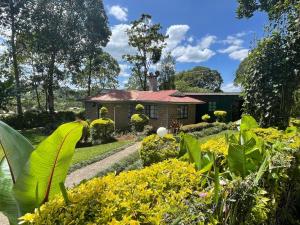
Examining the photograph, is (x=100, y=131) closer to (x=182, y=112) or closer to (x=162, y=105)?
(x=162, y=105)

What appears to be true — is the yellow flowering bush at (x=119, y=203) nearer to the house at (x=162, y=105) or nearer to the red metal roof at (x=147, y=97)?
the red metal roof at (x=147, y=97)

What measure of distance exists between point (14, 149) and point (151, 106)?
2347cm

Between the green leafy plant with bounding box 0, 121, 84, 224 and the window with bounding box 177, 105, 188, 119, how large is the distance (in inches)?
896

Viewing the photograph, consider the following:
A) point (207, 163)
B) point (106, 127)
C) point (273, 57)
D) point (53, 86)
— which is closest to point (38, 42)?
point (53, 86)

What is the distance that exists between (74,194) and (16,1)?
32615 mm

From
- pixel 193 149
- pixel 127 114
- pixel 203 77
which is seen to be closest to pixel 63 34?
pixel 127 114

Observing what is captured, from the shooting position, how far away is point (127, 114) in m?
27.5

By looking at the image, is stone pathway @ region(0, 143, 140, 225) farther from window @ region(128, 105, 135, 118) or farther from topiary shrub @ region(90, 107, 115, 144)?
window @ region(128, 105, 135, 118)

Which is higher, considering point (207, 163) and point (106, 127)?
point (207, 163)

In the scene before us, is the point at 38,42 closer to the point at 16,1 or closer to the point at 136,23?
the point at 16,1

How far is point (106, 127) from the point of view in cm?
2112

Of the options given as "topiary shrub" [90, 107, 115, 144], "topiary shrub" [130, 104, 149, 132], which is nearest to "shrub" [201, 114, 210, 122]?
"topiary shrub" [130, 104, 149, 132]

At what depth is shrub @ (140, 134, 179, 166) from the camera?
27.4 ft

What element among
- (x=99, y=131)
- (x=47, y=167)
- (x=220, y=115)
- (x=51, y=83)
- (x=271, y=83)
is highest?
(x=51, y=83)
